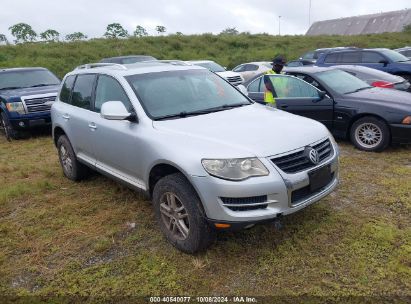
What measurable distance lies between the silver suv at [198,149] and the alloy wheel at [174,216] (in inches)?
0.4

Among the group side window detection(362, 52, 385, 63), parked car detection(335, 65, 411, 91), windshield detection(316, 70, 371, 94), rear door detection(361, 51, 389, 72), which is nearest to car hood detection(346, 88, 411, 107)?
windshield detection(316, 70, 371, 94)

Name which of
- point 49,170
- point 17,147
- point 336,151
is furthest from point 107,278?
point 17,147

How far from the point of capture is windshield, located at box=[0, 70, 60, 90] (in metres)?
9.73

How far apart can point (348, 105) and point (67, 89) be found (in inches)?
180

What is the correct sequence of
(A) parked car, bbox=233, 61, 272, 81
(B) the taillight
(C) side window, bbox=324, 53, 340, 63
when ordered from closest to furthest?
(B) the taillight, (C) side window, bbox=324, 53, 340, 63, (A) parked car, bbox=233, 61, 272, 81

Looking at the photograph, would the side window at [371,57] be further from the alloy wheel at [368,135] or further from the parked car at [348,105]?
the alloy wheel at [368,135]

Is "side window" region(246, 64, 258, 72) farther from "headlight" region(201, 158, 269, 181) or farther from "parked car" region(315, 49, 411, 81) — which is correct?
"headlight" region(201, 158, 269, 181)

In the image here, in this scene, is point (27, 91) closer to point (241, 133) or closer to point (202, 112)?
point (202, 112)

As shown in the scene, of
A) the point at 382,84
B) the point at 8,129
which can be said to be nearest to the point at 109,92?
the point at 8,129

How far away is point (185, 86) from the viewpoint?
14.1ft

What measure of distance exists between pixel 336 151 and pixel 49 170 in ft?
15.7

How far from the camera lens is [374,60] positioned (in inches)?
472

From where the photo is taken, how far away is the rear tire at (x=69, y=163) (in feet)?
17.8

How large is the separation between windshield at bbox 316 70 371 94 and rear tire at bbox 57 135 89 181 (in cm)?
450
